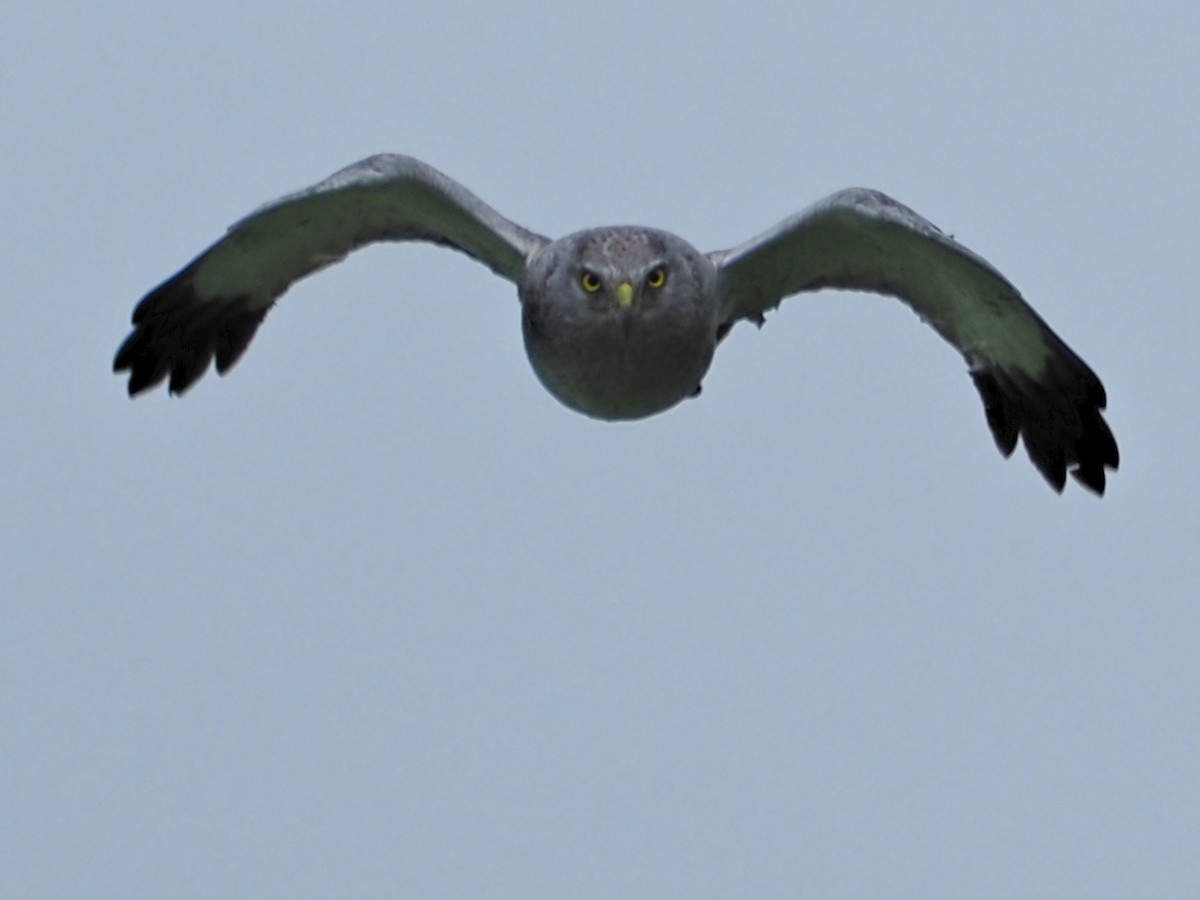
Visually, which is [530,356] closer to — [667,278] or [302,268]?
[667,278]

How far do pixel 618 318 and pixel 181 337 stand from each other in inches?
125

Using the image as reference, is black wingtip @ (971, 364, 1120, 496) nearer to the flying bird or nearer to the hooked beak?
the flying bird

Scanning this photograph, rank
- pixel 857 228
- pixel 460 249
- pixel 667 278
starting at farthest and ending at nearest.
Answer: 1. pixel 460 249
2. pixel 857 228
3. pixel 667 278

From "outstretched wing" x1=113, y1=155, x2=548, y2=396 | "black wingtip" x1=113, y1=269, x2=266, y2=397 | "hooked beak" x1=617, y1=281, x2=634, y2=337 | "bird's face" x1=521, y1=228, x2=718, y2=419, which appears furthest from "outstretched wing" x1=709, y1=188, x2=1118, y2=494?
"black wingtip" x1=113, y1=269, x2=266, y2=397

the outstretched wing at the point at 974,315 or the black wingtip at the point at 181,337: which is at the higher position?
the outstretched wing at the point at 974,315

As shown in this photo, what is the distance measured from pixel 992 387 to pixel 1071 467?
611 millimetres

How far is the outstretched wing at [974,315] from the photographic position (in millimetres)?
12641

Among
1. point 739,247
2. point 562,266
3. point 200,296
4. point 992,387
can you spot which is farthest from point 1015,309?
point 200,296

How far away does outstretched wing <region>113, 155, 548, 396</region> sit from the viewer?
1271 cm

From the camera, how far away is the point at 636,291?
454 inches

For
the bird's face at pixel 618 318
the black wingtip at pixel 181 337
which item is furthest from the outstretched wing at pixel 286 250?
the bird's face at pixel 618 318

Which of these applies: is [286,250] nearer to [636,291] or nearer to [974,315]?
[636,291]

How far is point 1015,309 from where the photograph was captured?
41.5 ft

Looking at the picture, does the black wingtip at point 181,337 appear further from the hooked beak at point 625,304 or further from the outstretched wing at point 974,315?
the hooked beak at point 625,304
